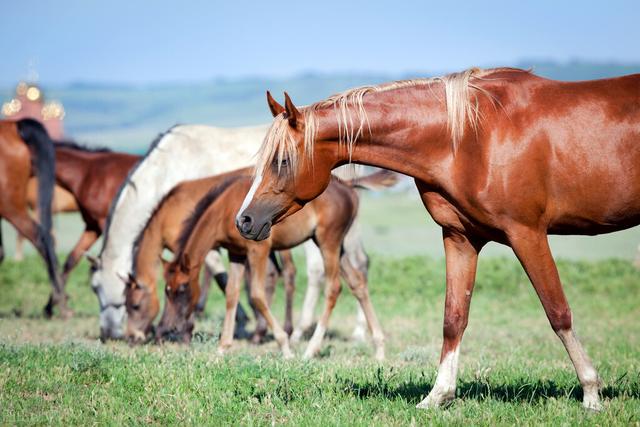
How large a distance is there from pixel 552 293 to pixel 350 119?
5.35 feet

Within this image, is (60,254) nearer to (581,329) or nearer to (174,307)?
(174,307)

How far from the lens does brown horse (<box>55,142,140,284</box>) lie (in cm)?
1199

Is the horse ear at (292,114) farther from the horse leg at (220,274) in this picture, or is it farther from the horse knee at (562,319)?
the horse leg at (220,274)

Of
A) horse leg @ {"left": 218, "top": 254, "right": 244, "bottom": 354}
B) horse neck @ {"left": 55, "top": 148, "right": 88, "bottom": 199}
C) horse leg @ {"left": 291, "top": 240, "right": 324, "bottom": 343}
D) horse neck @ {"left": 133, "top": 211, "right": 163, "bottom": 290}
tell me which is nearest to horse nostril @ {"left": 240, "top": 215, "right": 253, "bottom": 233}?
horse leg @ {"left": 218, "top": 254, "right": 244, "bottom": 354}

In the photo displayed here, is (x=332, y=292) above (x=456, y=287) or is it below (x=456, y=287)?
below

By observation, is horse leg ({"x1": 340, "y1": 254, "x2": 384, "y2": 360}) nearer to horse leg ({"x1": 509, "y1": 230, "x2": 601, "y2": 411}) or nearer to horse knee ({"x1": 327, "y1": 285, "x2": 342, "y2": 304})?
horse knee ({"x1": 327, "y1": 285, "x2": 342, "y2": 304})

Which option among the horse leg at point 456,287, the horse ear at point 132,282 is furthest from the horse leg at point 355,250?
the horse leg at point 456,287

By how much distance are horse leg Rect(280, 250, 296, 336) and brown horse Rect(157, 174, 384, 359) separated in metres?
1.38

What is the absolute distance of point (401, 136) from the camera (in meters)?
5.04

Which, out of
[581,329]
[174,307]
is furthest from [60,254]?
[581,329]

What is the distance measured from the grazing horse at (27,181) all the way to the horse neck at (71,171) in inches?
35.2

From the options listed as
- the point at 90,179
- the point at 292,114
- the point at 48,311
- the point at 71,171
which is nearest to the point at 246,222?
the point at 292,114

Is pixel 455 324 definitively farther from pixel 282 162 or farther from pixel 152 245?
pixel 152 245

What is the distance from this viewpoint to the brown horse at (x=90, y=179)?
11992 mm
